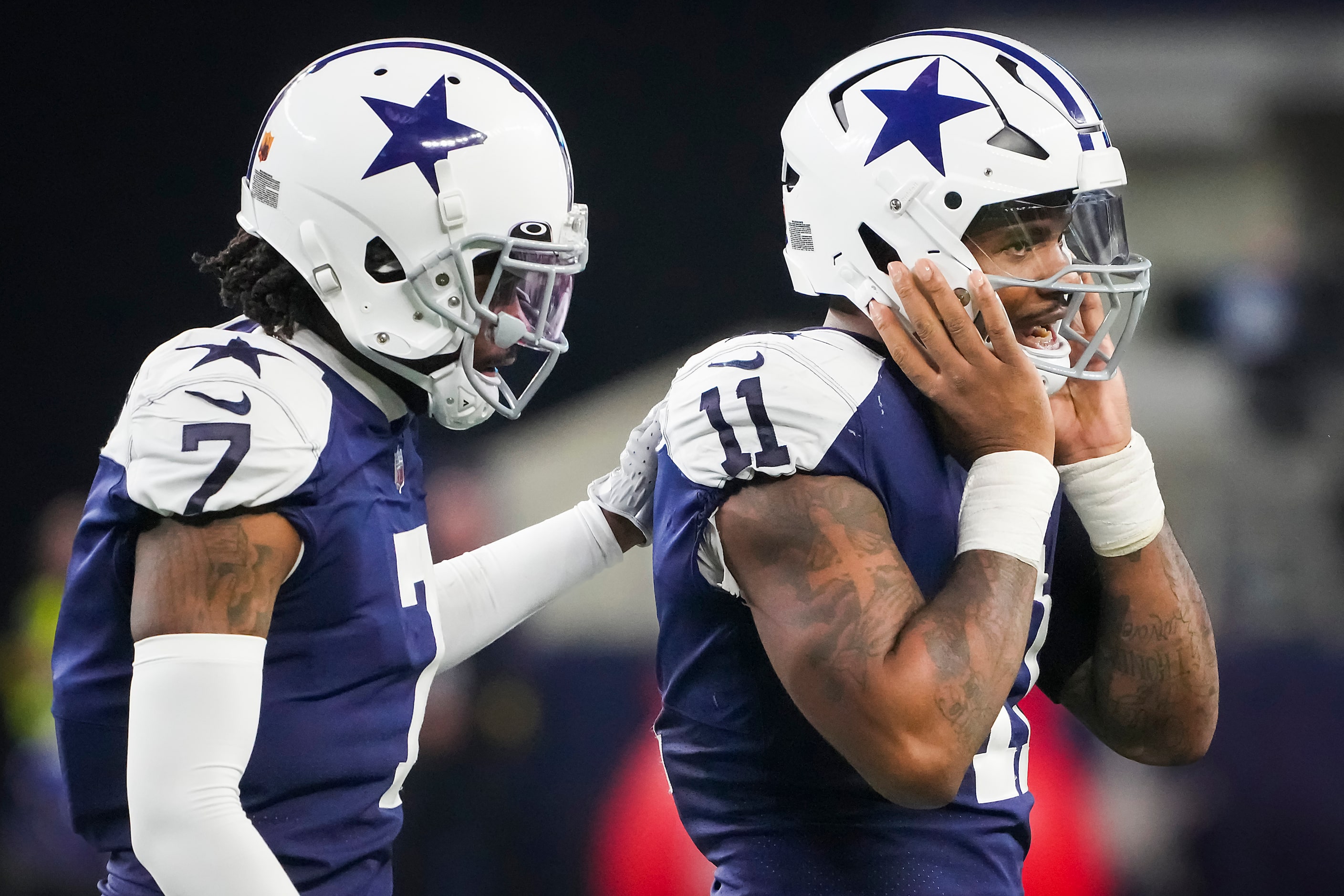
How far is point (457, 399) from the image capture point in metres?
1.43

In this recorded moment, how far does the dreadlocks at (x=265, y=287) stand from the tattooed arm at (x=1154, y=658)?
0.87m

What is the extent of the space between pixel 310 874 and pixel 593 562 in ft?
1.71

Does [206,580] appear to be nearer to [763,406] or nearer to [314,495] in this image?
[314,495]

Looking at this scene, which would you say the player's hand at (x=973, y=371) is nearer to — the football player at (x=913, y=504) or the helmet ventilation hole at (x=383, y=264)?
the football player at (x=913, y=504)

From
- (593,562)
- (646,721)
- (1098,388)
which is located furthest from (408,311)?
(646,721)

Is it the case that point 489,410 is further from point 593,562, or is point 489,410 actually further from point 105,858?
point 105,858

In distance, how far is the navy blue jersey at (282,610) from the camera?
1178mm

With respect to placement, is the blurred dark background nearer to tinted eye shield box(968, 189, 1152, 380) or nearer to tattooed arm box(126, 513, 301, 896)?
tinted eye shield box(968, 189, 1152, 380)

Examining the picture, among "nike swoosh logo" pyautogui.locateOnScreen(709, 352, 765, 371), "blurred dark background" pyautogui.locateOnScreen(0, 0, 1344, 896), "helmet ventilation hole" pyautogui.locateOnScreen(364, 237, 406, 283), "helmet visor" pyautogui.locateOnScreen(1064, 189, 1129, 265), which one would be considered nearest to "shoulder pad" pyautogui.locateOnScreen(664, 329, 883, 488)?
"nike swoosh logo" pyautogui.locateOnScreen(709, 352, 765, 371)

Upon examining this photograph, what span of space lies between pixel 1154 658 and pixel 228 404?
3.08 feet

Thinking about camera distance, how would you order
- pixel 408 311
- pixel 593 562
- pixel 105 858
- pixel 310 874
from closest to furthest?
pixel 310 874
pixel 408 311
pixel 593 562
pixel 105 858

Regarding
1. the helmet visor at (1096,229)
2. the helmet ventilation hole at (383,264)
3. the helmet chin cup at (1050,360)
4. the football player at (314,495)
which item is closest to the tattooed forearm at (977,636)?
the helmet chin cup at (1050,360)

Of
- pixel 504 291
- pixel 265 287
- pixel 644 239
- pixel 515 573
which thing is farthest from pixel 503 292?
pixel 644 239

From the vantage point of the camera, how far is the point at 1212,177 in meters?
2.86
